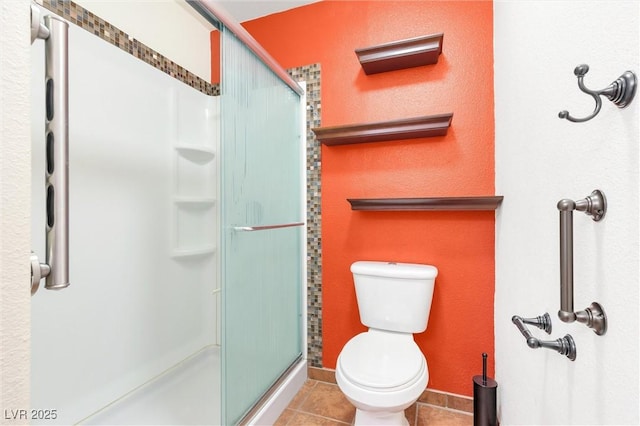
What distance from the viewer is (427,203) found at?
63.6 inches

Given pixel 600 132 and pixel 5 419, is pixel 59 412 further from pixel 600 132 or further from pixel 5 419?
pixel 600 132

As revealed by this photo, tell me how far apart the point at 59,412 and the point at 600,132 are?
2.10 metres

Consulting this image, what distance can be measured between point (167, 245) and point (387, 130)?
1.51 m

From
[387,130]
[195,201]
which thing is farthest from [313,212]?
[195,201]

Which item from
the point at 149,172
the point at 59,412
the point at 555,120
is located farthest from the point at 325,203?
the point at 59,412

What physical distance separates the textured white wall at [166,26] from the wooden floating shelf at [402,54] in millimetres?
994

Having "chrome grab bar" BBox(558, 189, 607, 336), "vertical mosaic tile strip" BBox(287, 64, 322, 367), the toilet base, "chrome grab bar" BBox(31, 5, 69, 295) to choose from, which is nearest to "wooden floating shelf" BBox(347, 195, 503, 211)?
"vertical mosaic tile strip" BBox(287, 64, 322, 367)

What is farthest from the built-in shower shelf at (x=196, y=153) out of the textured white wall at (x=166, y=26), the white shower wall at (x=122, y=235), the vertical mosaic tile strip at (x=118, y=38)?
the textured white wall at (x=166, y=26)

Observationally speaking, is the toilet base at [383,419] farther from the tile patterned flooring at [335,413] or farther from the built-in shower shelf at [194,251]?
the built-in shower shelf at [194,251]

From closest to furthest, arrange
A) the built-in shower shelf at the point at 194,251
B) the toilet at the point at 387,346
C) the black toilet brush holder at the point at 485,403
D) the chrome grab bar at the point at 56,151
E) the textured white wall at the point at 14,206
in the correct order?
the textured white wall at the point at 14,206 → the chrome grab bar at the point at 56,151 → the toilet at the point at 387,346 → the black toilet brush holder at the point at 485,403 → the built-in shower shelf at the point at 194,251

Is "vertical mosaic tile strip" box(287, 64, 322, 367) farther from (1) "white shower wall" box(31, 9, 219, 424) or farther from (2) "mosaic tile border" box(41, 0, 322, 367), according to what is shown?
(1) "white shower wall" box(31, 9, 219, 424)

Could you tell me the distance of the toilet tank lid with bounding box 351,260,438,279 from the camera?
60.5 inches

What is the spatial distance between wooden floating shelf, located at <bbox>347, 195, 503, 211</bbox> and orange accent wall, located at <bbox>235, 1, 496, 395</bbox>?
8 centimetres

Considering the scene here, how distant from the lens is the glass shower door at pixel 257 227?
125 cm
